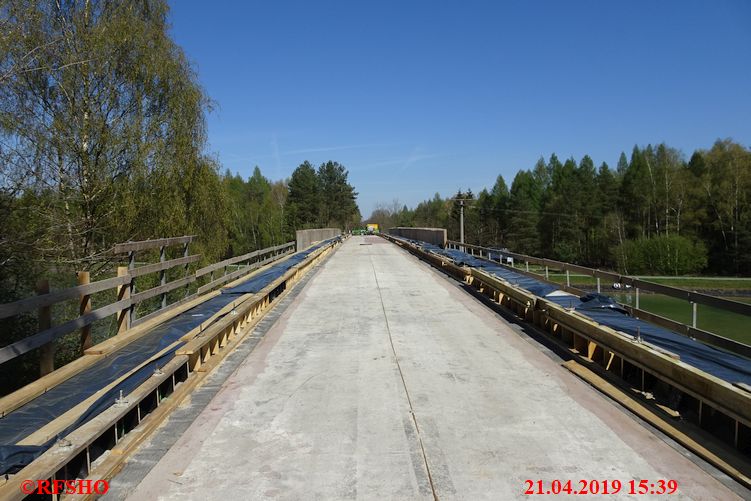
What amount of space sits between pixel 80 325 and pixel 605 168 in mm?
92157

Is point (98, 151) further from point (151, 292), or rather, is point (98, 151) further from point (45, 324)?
point (45, 324)

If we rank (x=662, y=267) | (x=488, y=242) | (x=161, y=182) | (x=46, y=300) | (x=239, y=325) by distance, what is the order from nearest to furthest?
(x=46, y=300) → (x=239, y=325) → (x=161, y=182) → (x=662, y=267) → (x=488, y=242)

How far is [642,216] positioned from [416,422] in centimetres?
7948

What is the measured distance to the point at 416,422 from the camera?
490cm

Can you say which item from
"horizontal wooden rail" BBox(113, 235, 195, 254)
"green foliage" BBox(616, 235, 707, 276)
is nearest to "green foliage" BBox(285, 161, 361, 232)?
"green foliage" BBox(616, 235, 707, 276)

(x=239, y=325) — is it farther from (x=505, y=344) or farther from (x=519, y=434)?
(x=519, y=434)

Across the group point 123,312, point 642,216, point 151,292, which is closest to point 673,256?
point 642,216

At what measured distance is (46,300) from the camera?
5.17 m

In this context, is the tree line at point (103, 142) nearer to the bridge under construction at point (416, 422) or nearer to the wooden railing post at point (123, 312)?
the wooden railing post at point (123, 312)

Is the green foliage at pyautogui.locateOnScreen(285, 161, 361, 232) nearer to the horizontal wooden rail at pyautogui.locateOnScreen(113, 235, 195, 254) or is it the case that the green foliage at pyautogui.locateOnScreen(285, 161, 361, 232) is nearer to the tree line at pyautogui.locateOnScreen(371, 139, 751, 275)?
the tree line at pyautogui.locateOnScreen(371, 139, 751, 275)

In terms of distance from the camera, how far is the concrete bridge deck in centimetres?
380

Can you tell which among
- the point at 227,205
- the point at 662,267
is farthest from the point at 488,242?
the point at 227,205

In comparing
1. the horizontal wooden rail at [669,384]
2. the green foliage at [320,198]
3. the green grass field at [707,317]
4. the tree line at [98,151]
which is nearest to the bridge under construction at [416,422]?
the horizontal wooden rail at [669,384]

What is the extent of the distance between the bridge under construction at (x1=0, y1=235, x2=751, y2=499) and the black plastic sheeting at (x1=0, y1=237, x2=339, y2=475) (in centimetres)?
7
